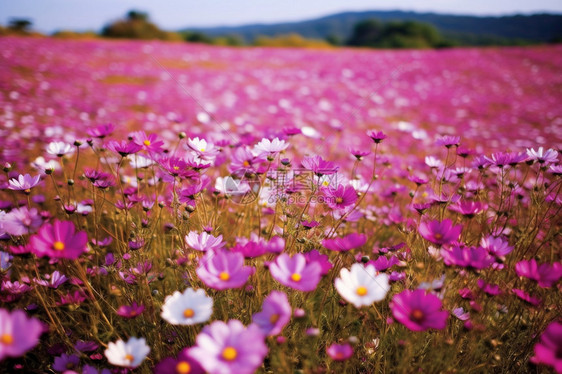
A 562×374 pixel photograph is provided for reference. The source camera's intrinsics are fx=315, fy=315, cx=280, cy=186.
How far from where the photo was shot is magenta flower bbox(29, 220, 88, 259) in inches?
27.4

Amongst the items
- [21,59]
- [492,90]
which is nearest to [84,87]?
[21,59]

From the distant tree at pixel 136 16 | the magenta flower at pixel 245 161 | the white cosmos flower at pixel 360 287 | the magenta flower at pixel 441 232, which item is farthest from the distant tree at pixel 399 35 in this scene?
the white cosmos flower at pixel 360 287

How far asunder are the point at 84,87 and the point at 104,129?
237 inches

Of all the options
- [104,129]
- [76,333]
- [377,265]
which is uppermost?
[104,129]

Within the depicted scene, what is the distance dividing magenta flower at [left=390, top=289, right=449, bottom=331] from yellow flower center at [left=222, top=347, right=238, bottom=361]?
0.34 m

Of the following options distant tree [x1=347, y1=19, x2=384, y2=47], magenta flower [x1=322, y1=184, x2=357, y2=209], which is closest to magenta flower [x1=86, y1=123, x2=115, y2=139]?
magenta flower [x1=322, y1=184, x2=357, y2=209]

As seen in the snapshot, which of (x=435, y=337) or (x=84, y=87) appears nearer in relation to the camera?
(x=435, y=337)

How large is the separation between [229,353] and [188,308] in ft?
0.56

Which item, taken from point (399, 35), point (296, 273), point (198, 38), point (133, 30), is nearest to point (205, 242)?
point (296, 273)

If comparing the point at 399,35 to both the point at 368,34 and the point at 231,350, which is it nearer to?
the point at 368,34

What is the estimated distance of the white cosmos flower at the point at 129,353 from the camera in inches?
27.6

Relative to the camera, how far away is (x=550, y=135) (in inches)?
178

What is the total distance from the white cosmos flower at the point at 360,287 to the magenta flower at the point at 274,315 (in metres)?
0.13

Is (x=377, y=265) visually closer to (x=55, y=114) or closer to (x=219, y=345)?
(x=219, y=345)
